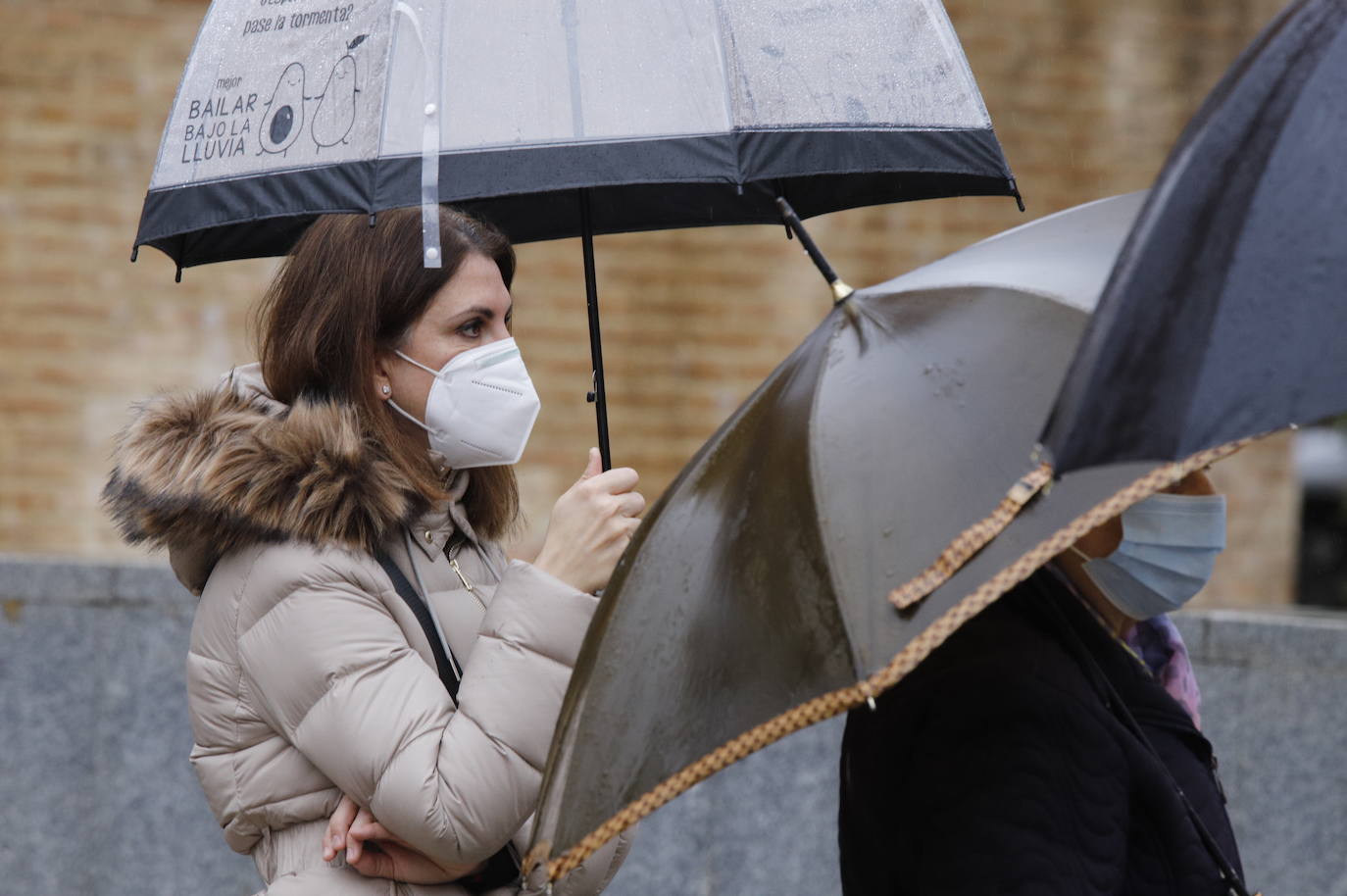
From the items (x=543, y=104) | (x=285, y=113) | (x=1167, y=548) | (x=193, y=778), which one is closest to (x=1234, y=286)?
(x=1167, y=548)

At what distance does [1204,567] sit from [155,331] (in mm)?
4261

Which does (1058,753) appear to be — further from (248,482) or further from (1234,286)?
(248,482)

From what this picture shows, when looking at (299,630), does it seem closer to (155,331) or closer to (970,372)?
(970,372)

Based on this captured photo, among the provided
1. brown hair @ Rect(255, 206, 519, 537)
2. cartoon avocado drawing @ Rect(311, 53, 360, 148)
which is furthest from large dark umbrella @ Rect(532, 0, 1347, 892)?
cartoon avocado drawing @ Rect(311, 53, 360, 148)

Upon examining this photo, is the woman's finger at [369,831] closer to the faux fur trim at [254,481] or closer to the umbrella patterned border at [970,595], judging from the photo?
the faux fur trim at [254,481]

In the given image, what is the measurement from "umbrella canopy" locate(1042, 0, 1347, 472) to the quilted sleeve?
99cm

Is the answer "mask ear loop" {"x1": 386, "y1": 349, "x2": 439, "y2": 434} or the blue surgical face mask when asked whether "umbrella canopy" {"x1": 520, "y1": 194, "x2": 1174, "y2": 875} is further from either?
"mask ear loop" {"x1": 386, "y1": 349, "x2": 439, "y2": 434}

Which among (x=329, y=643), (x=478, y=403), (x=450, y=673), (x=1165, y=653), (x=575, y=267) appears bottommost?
(x=575, y=267)

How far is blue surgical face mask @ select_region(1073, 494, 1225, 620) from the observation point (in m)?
2.00

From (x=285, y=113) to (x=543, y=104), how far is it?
1.45 feet

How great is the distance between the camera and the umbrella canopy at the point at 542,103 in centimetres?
227

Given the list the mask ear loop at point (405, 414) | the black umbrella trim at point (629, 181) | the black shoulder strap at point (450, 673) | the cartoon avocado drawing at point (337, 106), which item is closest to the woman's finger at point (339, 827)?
the black shoulder strap at point (450, 673)

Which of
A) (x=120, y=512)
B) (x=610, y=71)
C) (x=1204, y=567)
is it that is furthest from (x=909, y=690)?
(x=120, y=512)

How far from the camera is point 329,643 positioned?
85.9 inches
